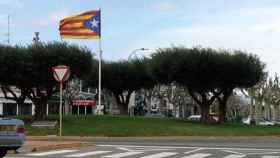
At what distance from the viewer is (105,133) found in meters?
39.0

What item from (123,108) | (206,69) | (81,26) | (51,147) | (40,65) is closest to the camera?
(51,147)

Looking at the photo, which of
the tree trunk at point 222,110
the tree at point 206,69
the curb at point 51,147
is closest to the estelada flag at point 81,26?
the tree at point 206,69

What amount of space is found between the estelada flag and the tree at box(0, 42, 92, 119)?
3516mm

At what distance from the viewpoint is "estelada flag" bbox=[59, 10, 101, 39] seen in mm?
49531

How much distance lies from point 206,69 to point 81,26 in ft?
39.0

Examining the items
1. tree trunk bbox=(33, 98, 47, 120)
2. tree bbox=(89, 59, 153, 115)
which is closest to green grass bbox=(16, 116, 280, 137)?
tree trunk bbox=(33, 98, 47, 120)

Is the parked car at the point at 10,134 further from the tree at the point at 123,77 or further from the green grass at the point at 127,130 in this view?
the tree at the point at 123,77

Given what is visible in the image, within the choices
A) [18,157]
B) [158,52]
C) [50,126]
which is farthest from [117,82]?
[18,157]

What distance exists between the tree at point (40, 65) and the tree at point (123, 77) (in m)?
25.7

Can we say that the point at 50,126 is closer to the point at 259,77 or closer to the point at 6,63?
the point at 6,63

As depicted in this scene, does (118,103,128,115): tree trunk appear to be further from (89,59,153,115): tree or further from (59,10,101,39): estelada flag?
(59,10,101,39): estelada flag

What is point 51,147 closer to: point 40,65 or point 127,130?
point 127,130

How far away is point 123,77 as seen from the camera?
7306cm

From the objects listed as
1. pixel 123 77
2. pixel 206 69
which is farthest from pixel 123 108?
pixel 206 69
